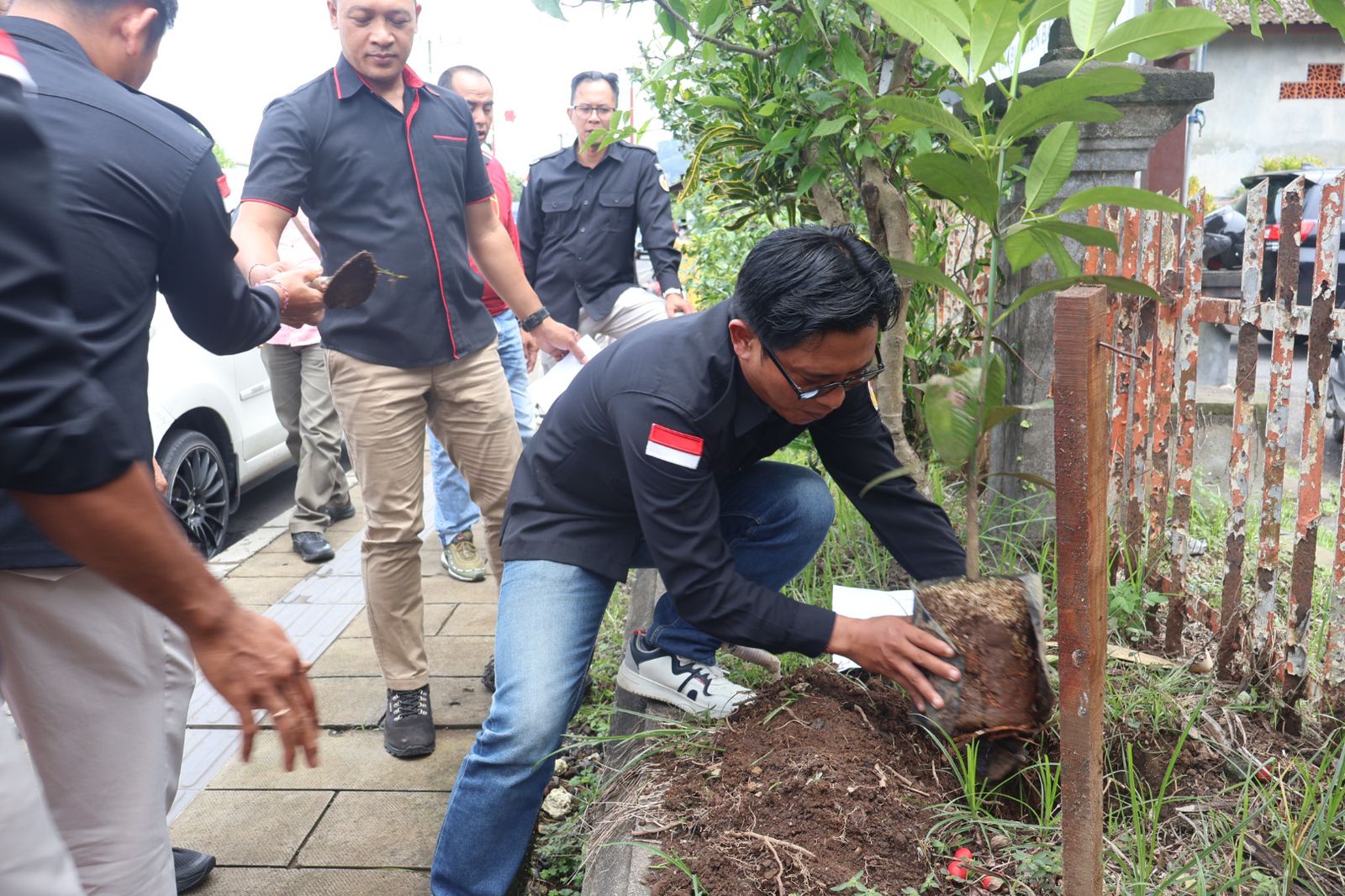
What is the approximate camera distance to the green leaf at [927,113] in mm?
2007

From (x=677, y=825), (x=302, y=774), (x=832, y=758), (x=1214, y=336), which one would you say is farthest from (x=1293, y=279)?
(x=1214, y=336)

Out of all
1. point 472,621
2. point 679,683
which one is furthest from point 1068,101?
point 472,621

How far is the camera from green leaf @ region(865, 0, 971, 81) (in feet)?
6.31

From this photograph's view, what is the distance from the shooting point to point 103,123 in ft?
6.35

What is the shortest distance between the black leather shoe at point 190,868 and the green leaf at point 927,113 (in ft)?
8.15

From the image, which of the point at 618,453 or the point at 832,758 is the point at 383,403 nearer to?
the point at 618,453

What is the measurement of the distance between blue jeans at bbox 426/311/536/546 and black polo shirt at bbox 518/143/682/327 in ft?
0.84

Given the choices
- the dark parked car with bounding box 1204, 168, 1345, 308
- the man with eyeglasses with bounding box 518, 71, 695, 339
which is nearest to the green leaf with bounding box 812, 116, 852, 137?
the man with eyeglasses with bounding box 518, 71, 695, 339

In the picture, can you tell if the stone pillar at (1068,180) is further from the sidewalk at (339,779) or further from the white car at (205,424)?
the white car at (205,424)

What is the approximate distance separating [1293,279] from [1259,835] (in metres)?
1.30

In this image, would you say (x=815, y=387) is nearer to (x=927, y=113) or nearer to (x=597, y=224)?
(x=927, y=113)

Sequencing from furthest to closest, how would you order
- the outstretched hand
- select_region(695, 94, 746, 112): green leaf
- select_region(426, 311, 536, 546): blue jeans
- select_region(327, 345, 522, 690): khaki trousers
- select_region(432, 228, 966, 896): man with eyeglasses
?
1. select_region(426, 311, 536, 546): blue jeans
2. select_region(327, 345, 522, 690): khaki trousers
3. select_region(695, 94, 746, 112): green leaf
4. select_region(432, 228, 966, 896): man with eyeglasses
5. the outstretched hand

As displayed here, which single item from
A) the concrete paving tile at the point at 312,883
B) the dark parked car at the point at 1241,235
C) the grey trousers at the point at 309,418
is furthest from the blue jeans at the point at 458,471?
the dark parked car at the point at 1241,235

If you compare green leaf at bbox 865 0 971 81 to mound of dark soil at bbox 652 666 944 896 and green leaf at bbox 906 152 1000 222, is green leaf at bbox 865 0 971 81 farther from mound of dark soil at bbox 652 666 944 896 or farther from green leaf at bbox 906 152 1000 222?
mound of dark soil at bbox 652 666 944 896
